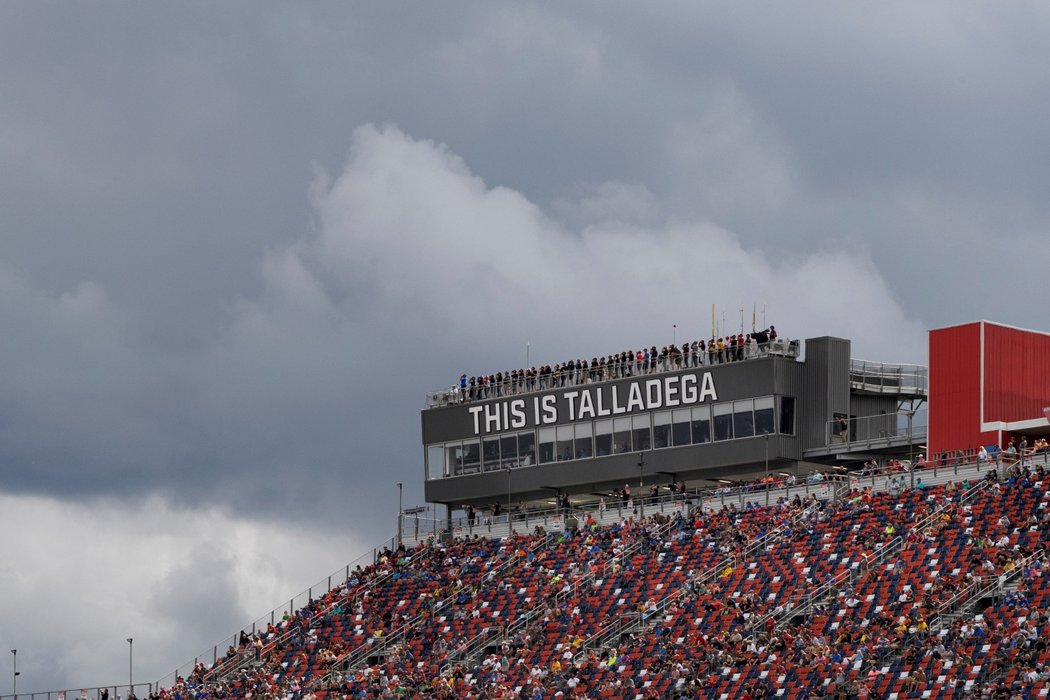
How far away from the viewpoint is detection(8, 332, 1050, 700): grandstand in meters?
50.0

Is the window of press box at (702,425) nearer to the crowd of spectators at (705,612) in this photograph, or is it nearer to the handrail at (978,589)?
the crowd of spectators at (705,612)

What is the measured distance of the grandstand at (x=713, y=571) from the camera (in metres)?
50.0

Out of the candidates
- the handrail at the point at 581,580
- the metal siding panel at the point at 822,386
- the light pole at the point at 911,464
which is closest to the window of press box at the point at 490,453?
the handrail at the point at 581,580

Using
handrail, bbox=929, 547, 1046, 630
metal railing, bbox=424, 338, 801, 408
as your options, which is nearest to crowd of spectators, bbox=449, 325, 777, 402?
metal railing, bbox=424, 338, 801, 408

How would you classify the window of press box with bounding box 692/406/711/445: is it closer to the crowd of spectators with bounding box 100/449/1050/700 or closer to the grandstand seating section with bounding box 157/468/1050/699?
the crowd of spectators with bounding box 100/449/1050/700

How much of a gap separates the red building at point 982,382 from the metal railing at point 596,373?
6.06 meters

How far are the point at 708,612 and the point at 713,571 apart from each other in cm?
280

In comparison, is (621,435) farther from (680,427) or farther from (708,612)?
(708,612)

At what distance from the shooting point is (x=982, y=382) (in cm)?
6116

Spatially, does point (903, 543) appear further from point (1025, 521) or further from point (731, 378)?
point (731, 378)

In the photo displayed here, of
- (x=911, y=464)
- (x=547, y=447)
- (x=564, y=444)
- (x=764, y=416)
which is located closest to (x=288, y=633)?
(x=547, y=447)

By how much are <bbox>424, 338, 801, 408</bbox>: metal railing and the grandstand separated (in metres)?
0.17

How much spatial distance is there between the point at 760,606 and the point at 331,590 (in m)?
20.5

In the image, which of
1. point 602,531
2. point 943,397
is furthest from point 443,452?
point 943,397
